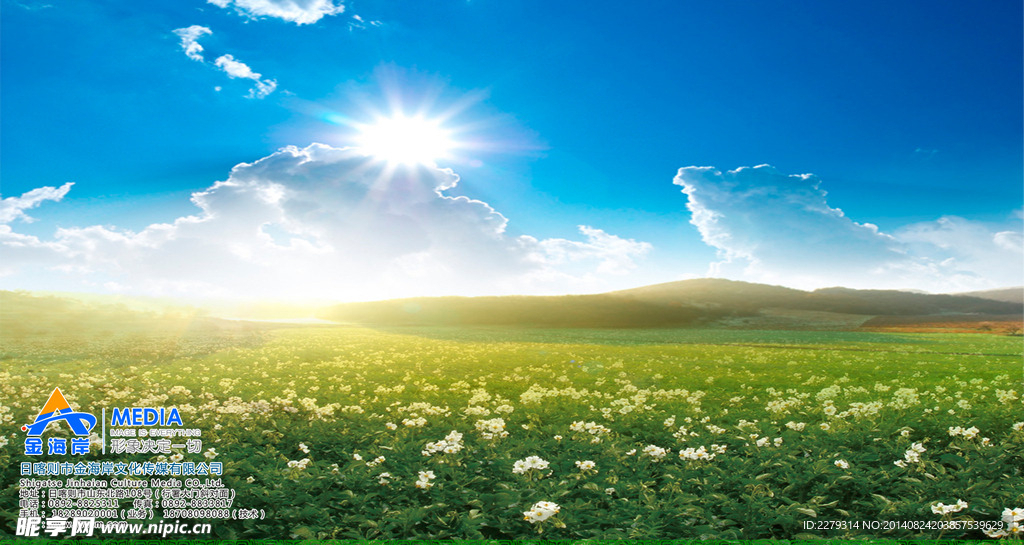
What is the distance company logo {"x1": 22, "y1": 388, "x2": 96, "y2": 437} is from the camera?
9750 mm

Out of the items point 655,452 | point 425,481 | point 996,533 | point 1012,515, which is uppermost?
point 425,481

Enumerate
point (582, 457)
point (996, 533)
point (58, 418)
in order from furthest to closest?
Result: 1. point (58, 418)
2. point (582, 457)
3. point (996, 533)

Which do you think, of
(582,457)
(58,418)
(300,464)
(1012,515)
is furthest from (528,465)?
(58,418)

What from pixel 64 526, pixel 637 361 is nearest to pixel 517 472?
pixel 64 526

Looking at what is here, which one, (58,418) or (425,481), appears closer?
(425,481)

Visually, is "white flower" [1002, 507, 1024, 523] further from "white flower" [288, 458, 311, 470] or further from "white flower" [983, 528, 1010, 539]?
"white flower" [288, 458, 311, 470]

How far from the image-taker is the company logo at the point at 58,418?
9.75 metres

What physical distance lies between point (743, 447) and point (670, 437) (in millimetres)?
1416

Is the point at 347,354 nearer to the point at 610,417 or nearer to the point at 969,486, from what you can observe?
the point at 610,417

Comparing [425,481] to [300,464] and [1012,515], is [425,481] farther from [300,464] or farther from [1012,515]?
[1012,515]

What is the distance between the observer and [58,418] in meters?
9.99

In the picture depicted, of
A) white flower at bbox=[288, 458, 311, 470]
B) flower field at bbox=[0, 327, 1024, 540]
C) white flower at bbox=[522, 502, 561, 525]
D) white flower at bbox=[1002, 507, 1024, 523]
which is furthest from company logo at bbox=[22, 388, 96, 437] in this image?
white flower at bbox=[1002, 507, 1024, 523]

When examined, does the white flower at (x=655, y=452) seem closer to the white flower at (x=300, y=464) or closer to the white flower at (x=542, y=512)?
the white flower at (x=542, y=512)

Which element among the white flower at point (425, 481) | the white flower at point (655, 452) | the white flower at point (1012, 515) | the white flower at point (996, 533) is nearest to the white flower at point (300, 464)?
the white flower at point (425, 481)
